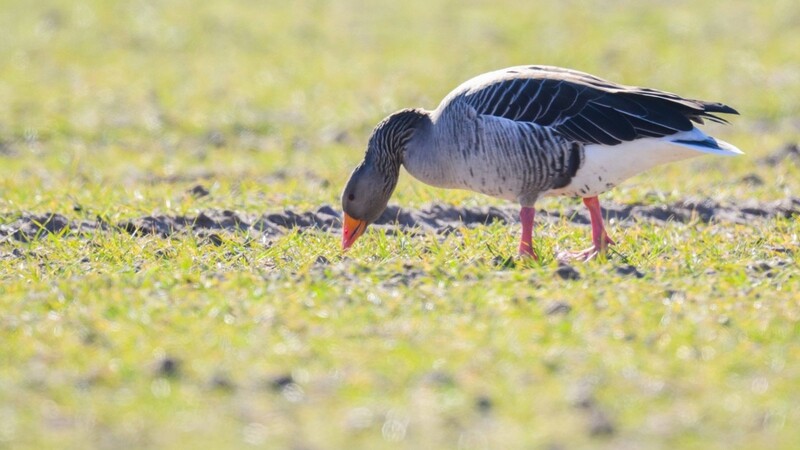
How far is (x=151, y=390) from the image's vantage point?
5.52 m

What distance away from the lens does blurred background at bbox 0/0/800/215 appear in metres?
12.0

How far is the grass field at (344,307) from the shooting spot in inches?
205

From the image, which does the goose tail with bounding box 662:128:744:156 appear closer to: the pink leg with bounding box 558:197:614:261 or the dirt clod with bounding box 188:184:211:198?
the pink leg with bounding box 558:197:614:261

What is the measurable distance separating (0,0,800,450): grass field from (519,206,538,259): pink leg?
4.8 inches

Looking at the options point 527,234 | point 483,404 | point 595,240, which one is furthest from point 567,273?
point 483,404

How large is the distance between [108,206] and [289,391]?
4.57m

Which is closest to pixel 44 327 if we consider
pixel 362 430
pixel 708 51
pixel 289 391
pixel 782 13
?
pixel 289 391

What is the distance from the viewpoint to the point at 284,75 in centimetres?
1725

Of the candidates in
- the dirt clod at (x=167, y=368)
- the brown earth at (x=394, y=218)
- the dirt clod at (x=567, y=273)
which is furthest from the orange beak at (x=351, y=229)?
the dirt clod at (x=167, y=368)

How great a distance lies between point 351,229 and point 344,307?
1920 mm

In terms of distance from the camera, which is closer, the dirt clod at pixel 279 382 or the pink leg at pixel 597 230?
the dirt clod at pixel 279 382

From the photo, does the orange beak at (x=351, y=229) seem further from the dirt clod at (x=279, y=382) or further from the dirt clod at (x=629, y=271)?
the dirt clod at (x=279, y=382)

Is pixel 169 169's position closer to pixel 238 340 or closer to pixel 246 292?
pixel 246 292

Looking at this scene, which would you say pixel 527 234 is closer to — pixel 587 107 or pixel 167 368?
pixel 587 107
